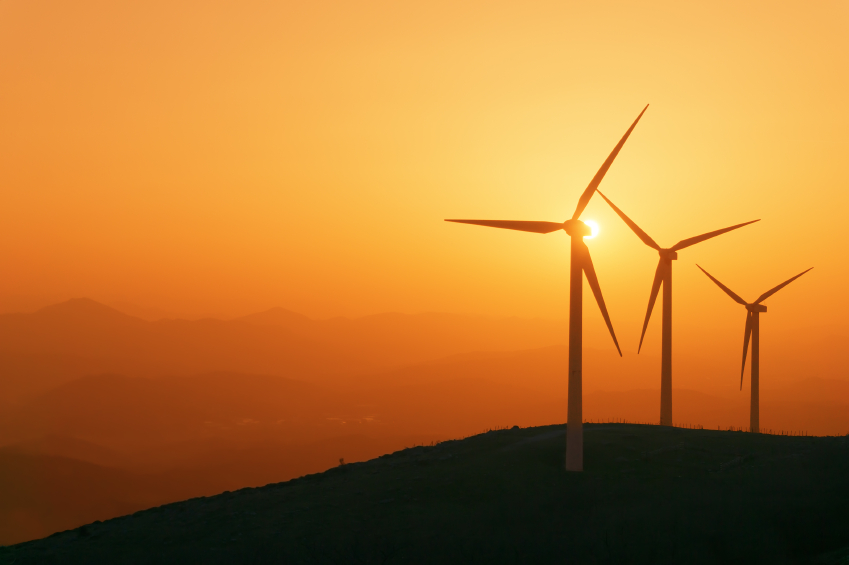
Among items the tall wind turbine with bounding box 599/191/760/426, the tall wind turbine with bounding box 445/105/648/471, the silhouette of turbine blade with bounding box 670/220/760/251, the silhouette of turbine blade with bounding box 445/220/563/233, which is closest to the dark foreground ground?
the tall wind turbine with bounding box 445/105/648/471

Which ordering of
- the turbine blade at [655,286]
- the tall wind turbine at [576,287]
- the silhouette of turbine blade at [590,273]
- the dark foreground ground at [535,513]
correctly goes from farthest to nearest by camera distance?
the turbine blade at [655,286]
the silhouette of turbine blade at [590,273]
the tall wind turbine at [576,287]
the dark foreground ground at [535,513]

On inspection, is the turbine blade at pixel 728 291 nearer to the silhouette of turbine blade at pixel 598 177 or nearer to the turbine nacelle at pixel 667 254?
the turbine nacelle at pixel 667 254

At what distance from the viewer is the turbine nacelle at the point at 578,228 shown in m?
44.2

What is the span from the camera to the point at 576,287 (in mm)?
43031

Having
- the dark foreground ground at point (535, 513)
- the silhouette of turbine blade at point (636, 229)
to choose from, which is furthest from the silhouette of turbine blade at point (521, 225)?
the silhouette of turbine blade at point (636, 229)

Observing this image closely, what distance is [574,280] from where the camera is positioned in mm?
43188

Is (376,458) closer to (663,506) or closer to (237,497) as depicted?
(237,497)

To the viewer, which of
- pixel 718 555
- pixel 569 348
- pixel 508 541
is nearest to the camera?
pixel 718 555

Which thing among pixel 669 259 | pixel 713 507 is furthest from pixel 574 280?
pixel 669 259

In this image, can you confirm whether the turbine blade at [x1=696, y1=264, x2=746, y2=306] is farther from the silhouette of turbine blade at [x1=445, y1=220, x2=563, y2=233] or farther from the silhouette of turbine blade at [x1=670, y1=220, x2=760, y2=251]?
the silhouette of turbine blade at [x1=445, y1=220, x2=563, y2=233]

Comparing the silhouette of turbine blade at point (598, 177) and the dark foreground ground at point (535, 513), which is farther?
the silhouette of turbine blade at point (598, 177)

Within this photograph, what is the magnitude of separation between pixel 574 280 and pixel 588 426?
21.1 metres

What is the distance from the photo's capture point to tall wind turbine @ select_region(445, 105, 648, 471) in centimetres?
4216

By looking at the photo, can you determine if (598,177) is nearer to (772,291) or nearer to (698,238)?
(698,238)
